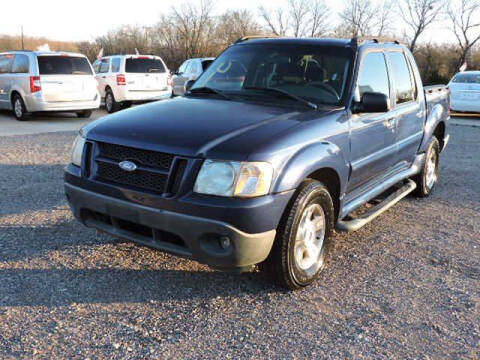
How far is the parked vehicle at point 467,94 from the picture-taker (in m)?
15.2

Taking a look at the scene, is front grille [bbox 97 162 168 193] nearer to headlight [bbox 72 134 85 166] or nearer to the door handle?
headlight [bbox 72 134 85 166]

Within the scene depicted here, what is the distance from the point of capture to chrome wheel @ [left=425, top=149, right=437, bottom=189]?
602 centimetres

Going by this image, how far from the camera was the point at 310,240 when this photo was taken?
3537mm

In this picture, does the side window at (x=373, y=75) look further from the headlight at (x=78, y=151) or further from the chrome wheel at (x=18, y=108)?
the chrome wheel at (x=18, y=108)

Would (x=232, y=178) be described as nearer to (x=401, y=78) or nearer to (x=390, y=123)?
(x=390, y=123)

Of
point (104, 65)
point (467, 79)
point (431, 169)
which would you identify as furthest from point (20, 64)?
point (467, 79)

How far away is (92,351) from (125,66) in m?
13.1

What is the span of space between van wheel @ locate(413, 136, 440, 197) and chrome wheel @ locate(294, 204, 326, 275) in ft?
8.93

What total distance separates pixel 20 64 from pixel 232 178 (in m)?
11.5

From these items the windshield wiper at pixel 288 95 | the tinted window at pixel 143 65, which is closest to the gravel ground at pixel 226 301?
the windshield wiper at pixel 288 95

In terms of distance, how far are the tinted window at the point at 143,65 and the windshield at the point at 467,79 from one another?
970 centimetres

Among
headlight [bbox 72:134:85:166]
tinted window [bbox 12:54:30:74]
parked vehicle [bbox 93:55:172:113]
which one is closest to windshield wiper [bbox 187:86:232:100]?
headlight [bbox 72:134:85:166]

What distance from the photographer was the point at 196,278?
363 centimetres

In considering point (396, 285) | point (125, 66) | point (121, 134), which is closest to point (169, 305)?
point (121, 134)
